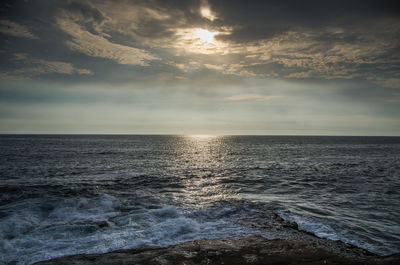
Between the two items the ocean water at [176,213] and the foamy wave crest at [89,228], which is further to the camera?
the ocean water at [176,213]

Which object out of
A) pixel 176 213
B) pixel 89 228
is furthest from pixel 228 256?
pixel 89 228

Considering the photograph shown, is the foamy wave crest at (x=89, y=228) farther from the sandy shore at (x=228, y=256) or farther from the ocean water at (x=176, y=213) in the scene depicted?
the sandy shore at (x=228, y=256)

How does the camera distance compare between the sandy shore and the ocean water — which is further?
the ocean water

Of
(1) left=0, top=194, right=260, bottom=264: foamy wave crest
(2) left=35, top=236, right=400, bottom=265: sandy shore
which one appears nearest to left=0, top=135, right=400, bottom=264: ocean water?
(1) left=0, top=194, right=260, bottom=264: foamy wave crest

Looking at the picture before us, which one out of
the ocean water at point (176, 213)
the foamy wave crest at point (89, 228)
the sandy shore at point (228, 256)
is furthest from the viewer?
the ocean water at point (176, 213)

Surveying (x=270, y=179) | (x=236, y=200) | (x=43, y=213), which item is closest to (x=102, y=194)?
(x=43, y=213)

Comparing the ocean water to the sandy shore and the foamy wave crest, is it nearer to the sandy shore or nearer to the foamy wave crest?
the foamy wave crest

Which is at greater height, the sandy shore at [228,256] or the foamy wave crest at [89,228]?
the sandy shore at [228,256]

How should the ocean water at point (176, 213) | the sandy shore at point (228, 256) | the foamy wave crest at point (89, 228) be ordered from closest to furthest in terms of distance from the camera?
the sandy shore at point (228, 256), the foamy wave crest at point (89, 228), the ocean water at point (176, 213)

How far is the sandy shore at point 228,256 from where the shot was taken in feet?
18.4

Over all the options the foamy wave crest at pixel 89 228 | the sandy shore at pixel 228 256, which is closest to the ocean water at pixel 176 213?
the foamy wave crest at pixel 89 228

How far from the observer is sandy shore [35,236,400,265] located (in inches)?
221

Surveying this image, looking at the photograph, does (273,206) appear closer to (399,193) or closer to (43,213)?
(399,193)

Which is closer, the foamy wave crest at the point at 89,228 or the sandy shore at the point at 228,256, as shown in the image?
the sandy shore at the point at 228,256
